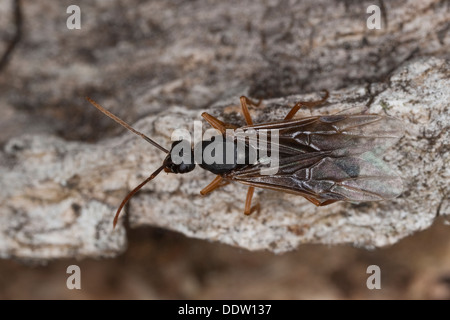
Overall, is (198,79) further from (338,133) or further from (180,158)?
(338,133)

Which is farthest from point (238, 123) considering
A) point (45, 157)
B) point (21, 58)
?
point (21, 58)

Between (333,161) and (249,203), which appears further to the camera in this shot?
(249,203)

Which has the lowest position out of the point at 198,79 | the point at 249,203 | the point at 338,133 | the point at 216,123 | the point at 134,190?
the point at 249,203

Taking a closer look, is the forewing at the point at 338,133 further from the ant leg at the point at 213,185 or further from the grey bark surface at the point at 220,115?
the ant leg at the point at 213,185

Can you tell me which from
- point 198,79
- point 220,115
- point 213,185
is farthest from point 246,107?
point 213,185

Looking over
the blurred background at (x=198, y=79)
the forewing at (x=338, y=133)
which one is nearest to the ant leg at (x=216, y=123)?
the forewing at (x=338, y=133)

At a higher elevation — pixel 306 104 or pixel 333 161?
pixel 306 104

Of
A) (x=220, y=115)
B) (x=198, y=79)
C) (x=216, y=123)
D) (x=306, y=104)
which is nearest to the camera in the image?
(x=306, y=104)

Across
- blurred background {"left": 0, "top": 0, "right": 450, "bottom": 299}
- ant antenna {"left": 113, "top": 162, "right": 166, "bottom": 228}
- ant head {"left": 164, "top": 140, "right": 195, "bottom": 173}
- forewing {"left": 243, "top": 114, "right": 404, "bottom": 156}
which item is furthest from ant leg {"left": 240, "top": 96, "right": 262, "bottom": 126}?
ant antenna {"left": 113, "top": 162, "right": 166, "bottom": 228}
